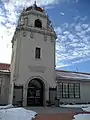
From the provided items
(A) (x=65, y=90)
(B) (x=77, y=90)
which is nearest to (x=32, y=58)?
(A) (x=65, y=90)

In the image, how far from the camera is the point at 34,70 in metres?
18.9

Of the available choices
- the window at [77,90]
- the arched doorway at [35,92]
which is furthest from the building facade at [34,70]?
the window at [77,90]

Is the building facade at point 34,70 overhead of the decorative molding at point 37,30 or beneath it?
beneath

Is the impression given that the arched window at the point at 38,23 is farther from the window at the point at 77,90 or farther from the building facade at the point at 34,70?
the window at the point at 77,90

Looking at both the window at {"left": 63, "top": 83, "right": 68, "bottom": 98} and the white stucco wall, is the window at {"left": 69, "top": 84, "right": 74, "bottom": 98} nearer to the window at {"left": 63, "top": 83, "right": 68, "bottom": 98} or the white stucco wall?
the window at {"left": 63, "top": 83, "right": 68, "bottom": 98}

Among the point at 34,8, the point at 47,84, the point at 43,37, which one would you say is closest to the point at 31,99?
the point at 47,84

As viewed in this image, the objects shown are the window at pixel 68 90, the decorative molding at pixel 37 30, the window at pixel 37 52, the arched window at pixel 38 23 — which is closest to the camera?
the window at pixel 37 52

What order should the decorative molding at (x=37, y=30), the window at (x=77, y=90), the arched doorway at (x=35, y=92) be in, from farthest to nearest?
the window at (x=77, y=90)
the decorative molding at (x=37, y=30)
the arched doorway at (x=35, y=92)

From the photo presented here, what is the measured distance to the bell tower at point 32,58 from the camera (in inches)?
713

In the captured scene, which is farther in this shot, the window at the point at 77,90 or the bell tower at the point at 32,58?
the window at the point at 77,90

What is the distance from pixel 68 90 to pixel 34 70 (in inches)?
226

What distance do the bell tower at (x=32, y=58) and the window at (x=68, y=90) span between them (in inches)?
78.7

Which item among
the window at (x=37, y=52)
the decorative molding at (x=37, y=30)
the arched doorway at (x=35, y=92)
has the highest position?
the decorative molding at (x=37, y=30)

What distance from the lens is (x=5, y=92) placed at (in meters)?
18.9
